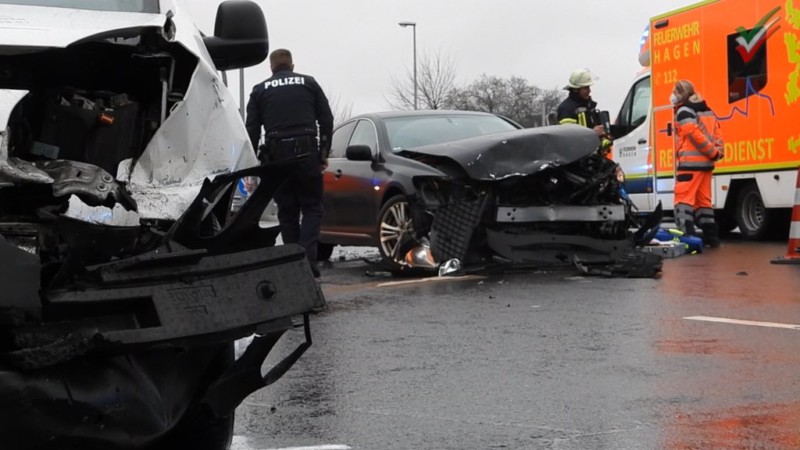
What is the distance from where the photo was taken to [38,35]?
4262mm

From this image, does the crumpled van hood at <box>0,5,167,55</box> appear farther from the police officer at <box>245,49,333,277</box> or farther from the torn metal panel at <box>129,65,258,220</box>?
the police officer at <box>245,49,333,277</box>

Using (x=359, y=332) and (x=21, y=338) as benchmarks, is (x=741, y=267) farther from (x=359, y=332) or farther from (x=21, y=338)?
(x=21, y=338)

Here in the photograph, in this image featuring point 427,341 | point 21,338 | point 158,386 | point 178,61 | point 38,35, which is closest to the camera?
point 21,338

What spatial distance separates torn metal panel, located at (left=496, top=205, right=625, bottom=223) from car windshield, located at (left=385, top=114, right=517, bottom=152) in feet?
5.89

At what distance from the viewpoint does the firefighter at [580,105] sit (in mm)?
13984

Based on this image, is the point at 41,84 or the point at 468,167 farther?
the point at 468,167

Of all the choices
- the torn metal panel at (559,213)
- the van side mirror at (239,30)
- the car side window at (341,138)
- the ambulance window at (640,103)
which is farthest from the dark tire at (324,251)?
the van side mirror at (239,30)

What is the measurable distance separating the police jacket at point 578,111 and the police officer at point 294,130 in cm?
464

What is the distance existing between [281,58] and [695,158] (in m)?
6.07

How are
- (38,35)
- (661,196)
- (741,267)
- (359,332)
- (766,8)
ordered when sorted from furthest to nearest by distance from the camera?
(661,196) → (766,8) → (741,267) → (359,332) → (38,35)

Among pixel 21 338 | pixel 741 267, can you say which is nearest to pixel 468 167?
pixel 741 267

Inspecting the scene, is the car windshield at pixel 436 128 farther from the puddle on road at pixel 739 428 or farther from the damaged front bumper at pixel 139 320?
the damaged front bumper at pixel 139 320

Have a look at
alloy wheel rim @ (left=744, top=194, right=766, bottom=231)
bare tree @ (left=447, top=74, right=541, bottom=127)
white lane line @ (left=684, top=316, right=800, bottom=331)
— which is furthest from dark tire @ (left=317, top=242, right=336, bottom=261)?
bare tree @ (left=447, top=74, right=541, bottom=127)

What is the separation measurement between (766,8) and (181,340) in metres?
12.3
